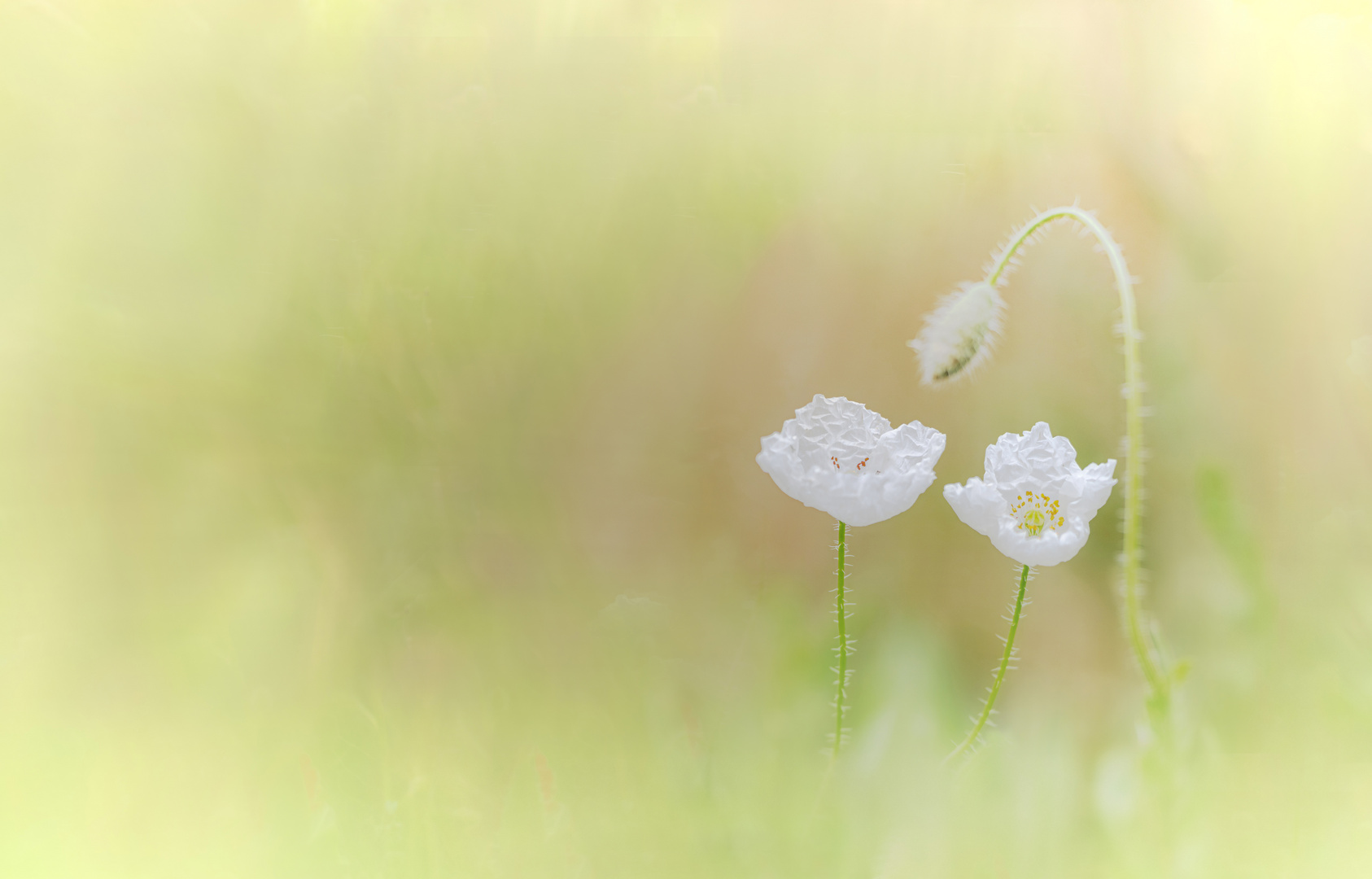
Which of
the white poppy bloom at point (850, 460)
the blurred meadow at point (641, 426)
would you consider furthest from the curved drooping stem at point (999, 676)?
the white poppy bloom at point (850, 460)

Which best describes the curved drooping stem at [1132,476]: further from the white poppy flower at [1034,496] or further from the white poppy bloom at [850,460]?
the white poppy bloom at [850,460]

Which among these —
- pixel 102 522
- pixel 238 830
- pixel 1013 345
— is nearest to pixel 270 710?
pixel 238 830

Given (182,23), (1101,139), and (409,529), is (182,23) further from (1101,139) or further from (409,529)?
(1101,139)

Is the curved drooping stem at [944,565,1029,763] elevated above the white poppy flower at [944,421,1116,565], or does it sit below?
below

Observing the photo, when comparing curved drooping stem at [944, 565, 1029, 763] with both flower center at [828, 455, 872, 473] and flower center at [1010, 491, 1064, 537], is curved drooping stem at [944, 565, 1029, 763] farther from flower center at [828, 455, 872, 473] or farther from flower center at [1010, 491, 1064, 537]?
flower center at [828, 455, 872, 473]

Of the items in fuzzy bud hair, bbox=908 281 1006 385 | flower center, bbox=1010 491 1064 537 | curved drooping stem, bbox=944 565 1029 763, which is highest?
fuzzy bud hair, bbox=908 281 1006 385

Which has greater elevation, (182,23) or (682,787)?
(182,23)

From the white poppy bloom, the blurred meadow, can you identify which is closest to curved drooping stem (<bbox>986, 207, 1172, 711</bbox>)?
the blurred meadow
